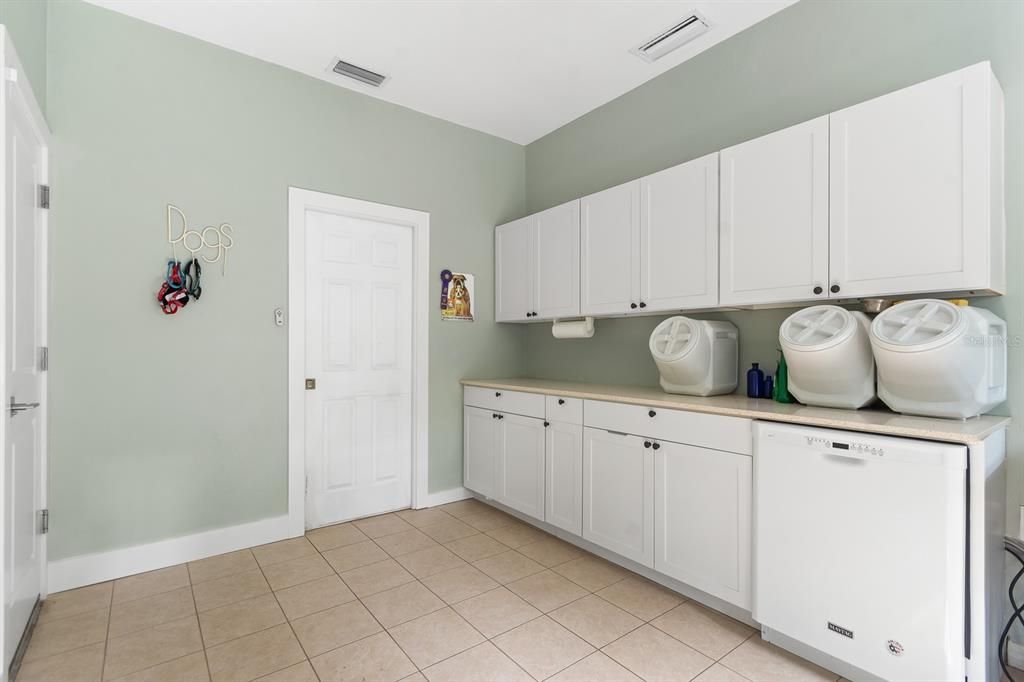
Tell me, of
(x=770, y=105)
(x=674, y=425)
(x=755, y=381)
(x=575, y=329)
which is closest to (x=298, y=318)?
(x=575, y=329)

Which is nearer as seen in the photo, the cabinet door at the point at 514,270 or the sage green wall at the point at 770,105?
the sage green wall at the point at 770,105

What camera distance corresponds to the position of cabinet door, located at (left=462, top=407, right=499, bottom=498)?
3.52 meters

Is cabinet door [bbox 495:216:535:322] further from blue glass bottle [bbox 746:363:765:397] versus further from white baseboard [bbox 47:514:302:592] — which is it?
white baseboard [bbox 47:514:302:592]

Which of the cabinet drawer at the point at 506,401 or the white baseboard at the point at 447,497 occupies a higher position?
the cabinet drawer at the point at 506,401

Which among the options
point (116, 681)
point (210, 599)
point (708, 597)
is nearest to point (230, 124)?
point (210, 599)

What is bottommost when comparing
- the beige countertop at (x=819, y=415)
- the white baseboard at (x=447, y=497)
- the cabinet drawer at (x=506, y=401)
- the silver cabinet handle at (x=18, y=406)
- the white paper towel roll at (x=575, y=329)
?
the white baseboard at (x=447, y=497)

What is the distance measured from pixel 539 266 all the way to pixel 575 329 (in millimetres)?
537

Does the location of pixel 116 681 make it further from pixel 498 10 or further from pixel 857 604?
pixel 498 10

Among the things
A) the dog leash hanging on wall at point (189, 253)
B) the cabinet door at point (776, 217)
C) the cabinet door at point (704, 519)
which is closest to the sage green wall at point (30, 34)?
the dog leash hanging on wall at point (189, 253)

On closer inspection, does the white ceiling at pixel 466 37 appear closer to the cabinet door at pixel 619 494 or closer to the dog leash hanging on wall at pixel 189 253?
the dog leash hanging on wall at pixel 189 253

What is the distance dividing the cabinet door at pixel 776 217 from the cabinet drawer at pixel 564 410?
3.07ft

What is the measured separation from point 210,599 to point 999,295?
3.51 metres

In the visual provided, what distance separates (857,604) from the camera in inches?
66.9

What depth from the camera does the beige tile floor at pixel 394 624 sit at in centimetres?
185
